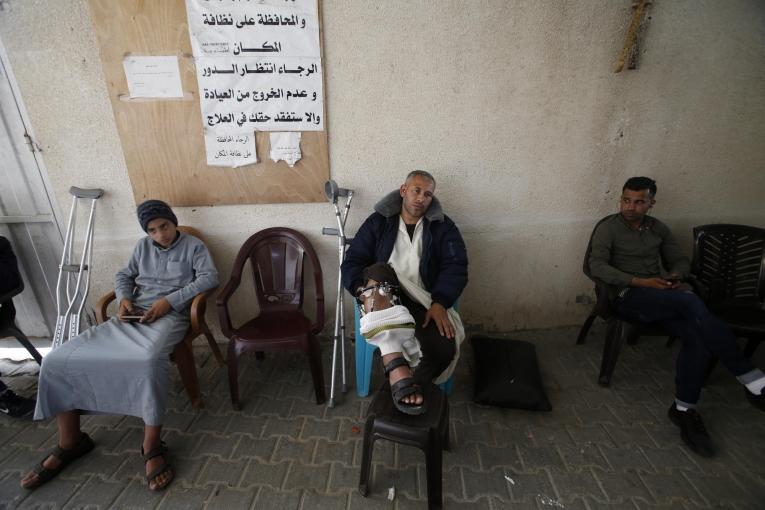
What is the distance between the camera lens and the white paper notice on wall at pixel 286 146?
2453mm

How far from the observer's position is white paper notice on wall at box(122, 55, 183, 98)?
2.24m

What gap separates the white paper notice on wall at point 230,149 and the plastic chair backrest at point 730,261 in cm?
367

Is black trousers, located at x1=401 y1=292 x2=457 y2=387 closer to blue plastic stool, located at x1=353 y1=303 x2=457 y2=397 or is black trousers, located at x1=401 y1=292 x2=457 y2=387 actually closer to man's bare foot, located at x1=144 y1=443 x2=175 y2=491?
blue plastic stool, located at x1=353 y1=303 x2=457 y2=397

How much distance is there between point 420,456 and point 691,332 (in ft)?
6.27

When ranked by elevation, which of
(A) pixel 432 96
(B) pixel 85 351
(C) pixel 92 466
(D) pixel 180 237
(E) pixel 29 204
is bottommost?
(C) pixel 92 466

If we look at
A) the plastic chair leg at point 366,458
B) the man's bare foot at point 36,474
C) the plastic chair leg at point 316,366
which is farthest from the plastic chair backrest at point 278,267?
the man's bare foot at point 36,474

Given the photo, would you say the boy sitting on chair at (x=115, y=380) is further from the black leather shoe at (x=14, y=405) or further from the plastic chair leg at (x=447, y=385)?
the plastic chair leg at (x=447, y=385)

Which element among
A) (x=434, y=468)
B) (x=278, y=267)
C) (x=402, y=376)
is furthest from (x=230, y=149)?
(x=434, y=468)

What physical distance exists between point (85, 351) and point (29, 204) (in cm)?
165

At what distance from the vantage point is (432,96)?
8.05 ft

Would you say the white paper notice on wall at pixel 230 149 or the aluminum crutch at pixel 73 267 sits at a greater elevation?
the white paper notice on wall at pixel 230 149


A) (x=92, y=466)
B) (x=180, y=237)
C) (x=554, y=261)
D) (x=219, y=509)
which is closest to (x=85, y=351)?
(x=92, y=466)

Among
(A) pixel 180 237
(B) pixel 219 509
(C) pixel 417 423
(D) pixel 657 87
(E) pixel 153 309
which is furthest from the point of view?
(D) pixel 657 87

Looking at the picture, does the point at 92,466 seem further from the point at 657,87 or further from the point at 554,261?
the point at 657,87
